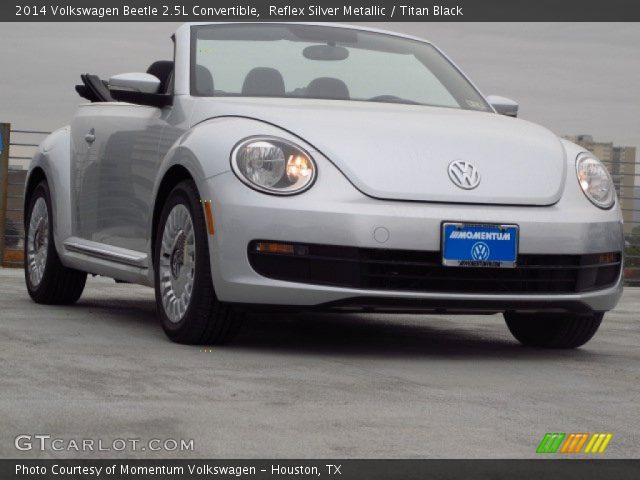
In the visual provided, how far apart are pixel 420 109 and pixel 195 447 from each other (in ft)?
11.0

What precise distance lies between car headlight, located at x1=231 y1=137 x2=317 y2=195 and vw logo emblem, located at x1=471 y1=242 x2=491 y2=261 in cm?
73

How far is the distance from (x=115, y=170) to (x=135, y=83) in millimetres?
661

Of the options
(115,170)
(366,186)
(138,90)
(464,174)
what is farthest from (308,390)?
(115,170)

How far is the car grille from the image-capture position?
5945 millimetres

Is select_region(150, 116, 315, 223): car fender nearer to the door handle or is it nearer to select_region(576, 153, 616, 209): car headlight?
select_region(576, 153, 616, 209): car headlight

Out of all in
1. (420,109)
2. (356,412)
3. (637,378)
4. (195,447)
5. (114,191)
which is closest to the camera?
(195,447)

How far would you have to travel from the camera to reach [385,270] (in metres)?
5.98

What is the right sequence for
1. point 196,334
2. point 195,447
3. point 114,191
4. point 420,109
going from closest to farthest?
point 195,447 < point 196,334 < point 420,109 < point 114,191

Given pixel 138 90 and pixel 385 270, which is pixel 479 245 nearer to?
pixel 385 270

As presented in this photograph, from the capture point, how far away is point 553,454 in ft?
13.0

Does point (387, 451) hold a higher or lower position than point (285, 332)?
higher

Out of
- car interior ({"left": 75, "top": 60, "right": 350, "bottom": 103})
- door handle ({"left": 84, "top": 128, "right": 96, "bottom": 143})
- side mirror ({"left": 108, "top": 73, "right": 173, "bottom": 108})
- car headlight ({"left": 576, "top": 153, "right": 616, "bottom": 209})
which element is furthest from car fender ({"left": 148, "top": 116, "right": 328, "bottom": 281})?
door handle ({"left": 84, "top": 128, "right": 96, "bottom": 143})

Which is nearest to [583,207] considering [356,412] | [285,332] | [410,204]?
[410,204]
